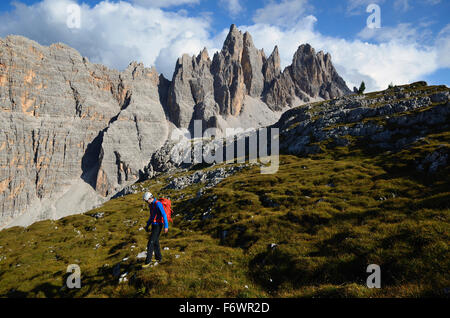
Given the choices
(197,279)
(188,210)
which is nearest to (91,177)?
(188,210)

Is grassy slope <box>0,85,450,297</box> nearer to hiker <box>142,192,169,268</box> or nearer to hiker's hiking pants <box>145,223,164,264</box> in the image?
hiker's hiking pants <box>145,223,164,264</box>

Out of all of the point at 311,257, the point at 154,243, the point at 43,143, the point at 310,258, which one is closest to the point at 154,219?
the point at 154,243

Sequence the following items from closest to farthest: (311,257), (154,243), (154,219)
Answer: (311,257)
(154,219)
(154,243)

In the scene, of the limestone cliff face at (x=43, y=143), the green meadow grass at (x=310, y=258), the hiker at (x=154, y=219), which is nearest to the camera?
the green meadow grass at (x=310, y=258)

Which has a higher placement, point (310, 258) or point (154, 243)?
point (154, 243)

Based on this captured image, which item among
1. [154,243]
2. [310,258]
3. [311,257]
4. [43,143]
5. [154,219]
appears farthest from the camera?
[43,143]

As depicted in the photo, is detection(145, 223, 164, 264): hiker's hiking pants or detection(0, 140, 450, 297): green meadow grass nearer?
detection(0, 140, 450, 297): green meadow grass

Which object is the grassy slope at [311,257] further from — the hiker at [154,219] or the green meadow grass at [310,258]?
the hiker at [154,219]

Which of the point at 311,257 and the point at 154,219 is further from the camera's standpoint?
the point at 154,219

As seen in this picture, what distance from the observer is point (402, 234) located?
12.3 meters

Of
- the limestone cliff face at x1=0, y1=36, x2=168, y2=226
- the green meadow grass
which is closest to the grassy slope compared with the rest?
the green meadow grass

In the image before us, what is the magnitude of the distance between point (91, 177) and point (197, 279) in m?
216

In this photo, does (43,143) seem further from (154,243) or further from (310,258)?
(310,258)

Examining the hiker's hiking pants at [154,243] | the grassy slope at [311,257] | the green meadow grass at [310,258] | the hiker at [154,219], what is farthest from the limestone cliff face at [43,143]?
the hiker at [154,219]
